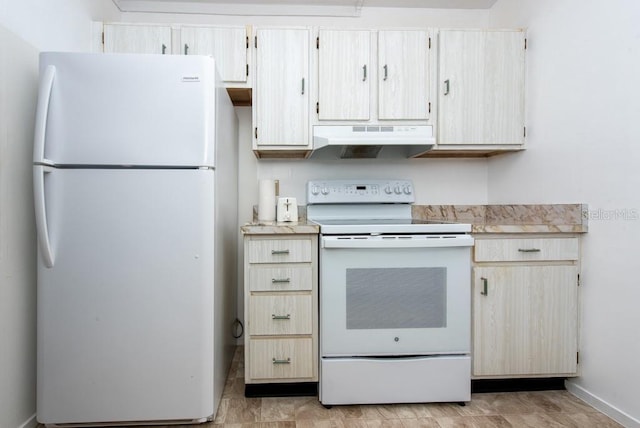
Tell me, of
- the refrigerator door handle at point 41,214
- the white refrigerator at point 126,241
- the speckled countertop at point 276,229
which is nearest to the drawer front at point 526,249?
the speckled countertop at point 276,229

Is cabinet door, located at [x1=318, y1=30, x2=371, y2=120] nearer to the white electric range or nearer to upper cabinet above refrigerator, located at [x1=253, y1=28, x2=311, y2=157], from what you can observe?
upper cabinet above refrigerator, located at [x1=253, y1=28, x2=311, y2=157]

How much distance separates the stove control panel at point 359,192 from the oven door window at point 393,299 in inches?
28.4

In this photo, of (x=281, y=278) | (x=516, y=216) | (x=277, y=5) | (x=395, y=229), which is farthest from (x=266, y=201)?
(x=516, y=216)

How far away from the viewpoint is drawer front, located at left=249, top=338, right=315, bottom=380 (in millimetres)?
1820

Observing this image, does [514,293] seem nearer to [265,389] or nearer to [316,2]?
[265,389]

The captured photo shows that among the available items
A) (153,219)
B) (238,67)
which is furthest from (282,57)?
(153,219)

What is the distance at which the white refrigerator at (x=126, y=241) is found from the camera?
152 cm

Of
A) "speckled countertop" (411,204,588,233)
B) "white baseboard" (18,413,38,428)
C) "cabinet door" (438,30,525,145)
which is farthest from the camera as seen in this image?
"cabinet door" (438,30,525,145)

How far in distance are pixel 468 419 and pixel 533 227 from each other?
0.95 m

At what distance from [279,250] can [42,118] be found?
1092 mm

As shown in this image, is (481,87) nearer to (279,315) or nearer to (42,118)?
(279,315)

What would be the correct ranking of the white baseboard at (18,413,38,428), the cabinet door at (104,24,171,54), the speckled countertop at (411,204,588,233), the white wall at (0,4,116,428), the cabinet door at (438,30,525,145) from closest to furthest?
the white wall at (0,4,116,428), the white baseboard at (18,413,38,428), the speckled countertop at (411,204,588,233), the cabinet door at (104,24,171,54), the cabinet door at (438,30,525,145)

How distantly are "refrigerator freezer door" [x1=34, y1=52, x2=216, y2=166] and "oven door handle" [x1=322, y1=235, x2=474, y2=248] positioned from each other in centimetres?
66

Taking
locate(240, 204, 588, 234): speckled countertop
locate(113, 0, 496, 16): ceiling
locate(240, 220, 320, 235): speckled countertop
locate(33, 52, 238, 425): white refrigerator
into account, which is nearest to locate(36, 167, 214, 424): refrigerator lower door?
locate(33, 52, 238, 425): white refrigerator
